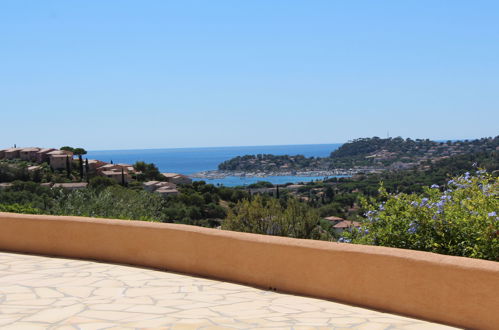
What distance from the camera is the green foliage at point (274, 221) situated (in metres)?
8.73

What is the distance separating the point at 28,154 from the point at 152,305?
204ft

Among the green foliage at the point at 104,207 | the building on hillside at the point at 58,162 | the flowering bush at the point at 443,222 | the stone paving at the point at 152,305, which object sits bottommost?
the building on hillside at the point at 58,162

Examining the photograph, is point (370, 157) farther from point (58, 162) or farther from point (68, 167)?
point (68, 167)

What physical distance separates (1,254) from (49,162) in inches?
2051

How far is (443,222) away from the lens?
4.55 meters

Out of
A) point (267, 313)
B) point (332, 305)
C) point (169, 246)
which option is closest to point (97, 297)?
point (169, 246)

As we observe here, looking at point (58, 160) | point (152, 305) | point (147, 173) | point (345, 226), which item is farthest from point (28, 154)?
point (152, 305)

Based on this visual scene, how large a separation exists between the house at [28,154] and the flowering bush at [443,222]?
59.5 meters

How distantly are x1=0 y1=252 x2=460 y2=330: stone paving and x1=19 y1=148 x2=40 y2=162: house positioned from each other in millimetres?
58367

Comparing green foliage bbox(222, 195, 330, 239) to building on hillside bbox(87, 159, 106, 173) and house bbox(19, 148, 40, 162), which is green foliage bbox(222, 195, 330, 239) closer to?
building on hillside bbox(87, 159, 106, 173)

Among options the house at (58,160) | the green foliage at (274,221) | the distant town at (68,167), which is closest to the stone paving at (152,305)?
the green foliage at (274,221)

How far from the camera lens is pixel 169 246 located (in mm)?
5500

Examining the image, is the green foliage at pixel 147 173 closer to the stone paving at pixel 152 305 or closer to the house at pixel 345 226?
the house at pixel 345 226

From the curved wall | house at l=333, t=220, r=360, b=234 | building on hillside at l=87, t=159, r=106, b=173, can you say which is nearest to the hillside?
building on hillside at l=87, t=159, r=106, b=173
